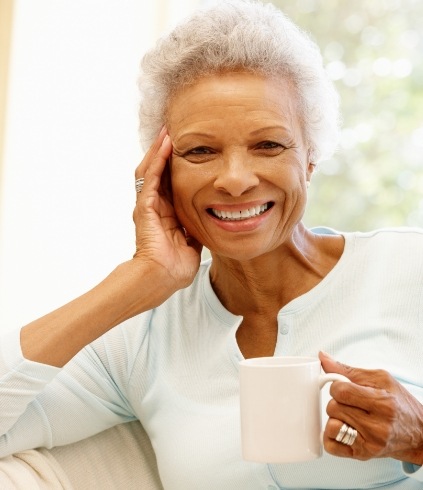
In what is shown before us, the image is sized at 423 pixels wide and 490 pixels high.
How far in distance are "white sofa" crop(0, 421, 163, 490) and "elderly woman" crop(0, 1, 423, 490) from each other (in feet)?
0.12

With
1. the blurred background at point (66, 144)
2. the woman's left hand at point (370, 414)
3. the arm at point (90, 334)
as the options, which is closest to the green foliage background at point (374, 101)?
the blurred background at point (66, 144)

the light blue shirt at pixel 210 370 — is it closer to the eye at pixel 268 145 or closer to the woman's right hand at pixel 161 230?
the woman's right hand at pixel 161 230

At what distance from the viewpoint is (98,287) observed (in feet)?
5.74

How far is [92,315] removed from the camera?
1.71 meters

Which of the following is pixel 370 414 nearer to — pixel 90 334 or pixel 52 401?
pixel 90 334

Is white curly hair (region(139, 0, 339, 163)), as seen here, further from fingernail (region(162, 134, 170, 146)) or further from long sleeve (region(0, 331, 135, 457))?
long sleeve (region(0, 331, 135, 457))

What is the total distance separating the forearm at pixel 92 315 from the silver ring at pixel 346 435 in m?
0.59

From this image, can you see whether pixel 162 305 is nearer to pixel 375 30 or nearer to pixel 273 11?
pixel 273 11

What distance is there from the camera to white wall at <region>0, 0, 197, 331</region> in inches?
114

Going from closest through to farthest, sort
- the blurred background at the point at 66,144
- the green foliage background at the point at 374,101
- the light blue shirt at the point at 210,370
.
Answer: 1. the light blue shirt at the point at 210,370
2. the blurred background at the point at 66,144
3. the green foliage background at the point at 374,101

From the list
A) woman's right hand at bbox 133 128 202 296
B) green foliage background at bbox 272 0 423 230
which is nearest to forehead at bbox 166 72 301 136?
woman's right hand at bbox 133 128 202 296

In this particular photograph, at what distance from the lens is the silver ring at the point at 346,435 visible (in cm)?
129

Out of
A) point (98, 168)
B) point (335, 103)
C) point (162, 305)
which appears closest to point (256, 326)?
point (162, 305)

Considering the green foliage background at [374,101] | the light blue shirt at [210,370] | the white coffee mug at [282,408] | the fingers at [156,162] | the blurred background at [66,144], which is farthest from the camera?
the green foliage background at [374,101]
